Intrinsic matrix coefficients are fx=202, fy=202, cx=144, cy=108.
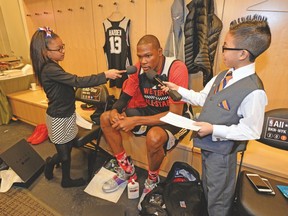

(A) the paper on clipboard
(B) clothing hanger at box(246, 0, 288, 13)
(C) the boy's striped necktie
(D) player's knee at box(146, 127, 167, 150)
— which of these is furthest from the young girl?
(B) clothing hanger at box(246, 0, 288, 13)

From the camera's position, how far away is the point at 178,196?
1.33 m

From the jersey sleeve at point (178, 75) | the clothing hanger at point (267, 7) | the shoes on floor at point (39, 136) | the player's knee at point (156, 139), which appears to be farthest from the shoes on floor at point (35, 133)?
the clothing hanger at point (267, 7)

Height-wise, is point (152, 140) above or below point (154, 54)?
below

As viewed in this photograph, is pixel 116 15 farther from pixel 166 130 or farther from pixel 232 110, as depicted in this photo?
pixel 232 110

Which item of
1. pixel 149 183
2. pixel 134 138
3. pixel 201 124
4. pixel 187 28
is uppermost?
pixel 187 28

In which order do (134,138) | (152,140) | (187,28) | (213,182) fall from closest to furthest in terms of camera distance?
(213,182), (152,140), (187,28), (134,138)

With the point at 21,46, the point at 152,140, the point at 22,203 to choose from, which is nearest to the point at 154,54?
the point at 152,140

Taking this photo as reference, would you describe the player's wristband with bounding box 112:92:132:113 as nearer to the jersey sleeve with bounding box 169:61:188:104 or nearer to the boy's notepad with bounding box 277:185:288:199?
the jersey sleeve with bounding box 169:61:188:104

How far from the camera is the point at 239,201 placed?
1046 millimetres

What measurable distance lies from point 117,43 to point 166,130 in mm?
1264

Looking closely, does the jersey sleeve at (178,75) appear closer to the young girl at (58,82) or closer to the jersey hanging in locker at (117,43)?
the young girl at (58,82)

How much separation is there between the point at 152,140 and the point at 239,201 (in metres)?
0.62

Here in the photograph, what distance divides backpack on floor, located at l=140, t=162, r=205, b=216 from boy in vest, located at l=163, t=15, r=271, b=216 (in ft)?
0.45

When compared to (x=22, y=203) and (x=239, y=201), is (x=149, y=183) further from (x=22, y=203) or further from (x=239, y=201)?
(x=22, y=203)
